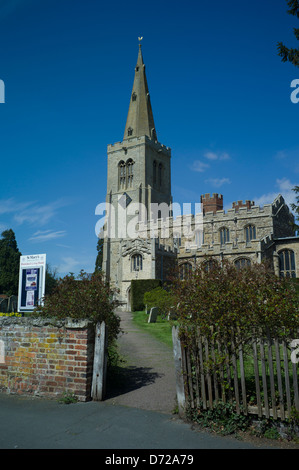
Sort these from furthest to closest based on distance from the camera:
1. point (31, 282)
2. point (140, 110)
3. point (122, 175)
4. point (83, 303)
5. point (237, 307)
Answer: point (140, 110)
point (122, 175)
point (31, 282)
point (83, 303)
point (237, 307)

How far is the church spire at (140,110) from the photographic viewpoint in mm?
58125

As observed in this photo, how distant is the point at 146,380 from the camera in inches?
326

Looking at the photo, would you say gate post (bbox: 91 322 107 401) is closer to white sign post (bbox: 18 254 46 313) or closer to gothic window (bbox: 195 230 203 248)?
white sign post (bbox: 18 254 46 313)

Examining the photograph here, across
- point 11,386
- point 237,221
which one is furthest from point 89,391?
point 237,221

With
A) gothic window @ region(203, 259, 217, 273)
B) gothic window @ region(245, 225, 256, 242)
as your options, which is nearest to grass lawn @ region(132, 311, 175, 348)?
gothic window @ region(203, 259, 217, 273)

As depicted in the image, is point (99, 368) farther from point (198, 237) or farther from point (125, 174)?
point (125, 174)

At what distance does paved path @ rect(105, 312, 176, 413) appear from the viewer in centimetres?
682

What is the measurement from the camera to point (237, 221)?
40.5m

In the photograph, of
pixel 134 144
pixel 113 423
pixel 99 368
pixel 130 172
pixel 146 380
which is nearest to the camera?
pixel 113 423

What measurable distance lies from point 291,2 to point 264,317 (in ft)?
33.7

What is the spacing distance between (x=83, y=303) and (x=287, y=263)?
93.7 feet
